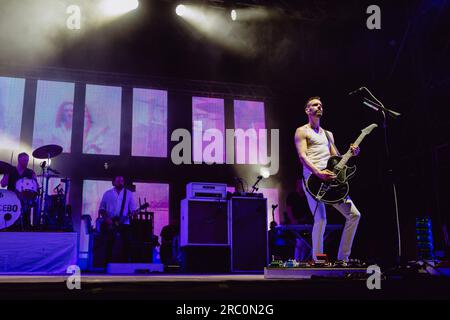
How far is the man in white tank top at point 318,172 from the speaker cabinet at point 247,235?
114 inches

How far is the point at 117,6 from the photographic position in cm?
964

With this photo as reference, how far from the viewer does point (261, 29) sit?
9.33 metres

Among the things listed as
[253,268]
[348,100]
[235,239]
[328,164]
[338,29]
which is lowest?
[253,268]

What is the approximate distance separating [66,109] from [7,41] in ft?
7.08

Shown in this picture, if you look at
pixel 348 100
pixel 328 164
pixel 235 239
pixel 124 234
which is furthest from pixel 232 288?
pixel 348 100

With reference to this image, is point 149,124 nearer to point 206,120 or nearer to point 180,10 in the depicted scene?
point 206,120

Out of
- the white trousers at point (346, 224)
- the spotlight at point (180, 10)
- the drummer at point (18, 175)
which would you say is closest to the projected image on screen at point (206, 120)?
the spotlight at point (180, 10)

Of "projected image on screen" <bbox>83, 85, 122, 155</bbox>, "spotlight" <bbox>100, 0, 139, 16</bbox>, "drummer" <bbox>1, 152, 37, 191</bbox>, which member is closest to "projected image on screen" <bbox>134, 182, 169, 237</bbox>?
"projected image on screen" <bbox>83, 85, 122, 155</bbox>

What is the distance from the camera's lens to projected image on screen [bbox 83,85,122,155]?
1195cm

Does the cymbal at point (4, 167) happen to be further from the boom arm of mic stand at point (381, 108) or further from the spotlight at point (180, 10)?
the boom arm of mic stand at point (381, 108)

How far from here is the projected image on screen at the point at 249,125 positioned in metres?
12.6

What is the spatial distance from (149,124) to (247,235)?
→ 5980 millimetres

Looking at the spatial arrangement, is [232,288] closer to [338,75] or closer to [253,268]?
[253,268]

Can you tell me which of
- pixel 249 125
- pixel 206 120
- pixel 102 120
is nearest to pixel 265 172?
pixel 249 125
